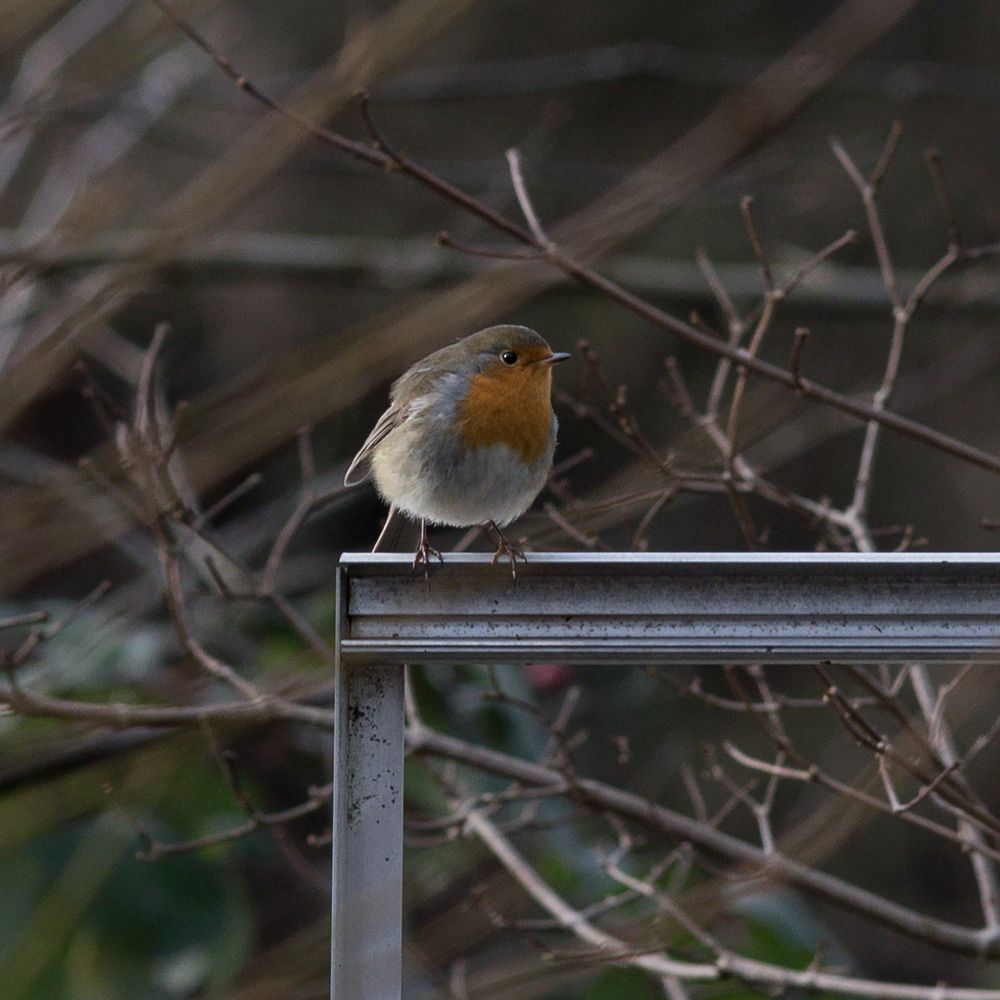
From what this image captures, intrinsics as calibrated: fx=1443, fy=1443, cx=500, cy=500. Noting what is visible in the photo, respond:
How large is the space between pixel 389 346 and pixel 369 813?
66 centimetres

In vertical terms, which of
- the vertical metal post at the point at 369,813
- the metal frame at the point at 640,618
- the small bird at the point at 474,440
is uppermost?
the small bird at the point at 474,440

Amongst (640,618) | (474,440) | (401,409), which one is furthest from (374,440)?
(640,618)

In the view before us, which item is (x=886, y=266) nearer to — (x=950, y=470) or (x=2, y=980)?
(x=2, y=980)

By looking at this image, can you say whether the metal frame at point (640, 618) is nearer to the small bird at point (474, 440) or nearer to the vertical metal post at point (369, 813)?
the vertical metal post at point (369, 813)

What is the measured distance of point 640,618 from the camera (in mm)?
1465

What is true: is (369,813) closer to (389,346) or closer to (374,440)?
(389,346)

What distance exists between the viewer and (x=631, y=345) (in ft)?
22.4

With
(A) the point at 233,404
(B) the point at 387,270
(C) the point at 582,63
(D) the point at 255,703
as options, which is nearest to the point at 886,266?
(D) the point at 255,703

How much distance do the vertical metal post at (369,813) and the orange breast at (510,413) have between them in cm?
142

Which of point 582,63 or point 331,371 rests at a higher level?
point 582,63

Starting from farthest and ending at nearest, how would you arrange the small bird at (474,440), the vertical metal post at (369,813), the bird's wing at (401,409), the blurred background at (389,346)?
1. the bird's wing at (401,409)
2. the small bird at (474,440)
3. the vertical metal post at (369,813)
4. the blurred background at (389,346)

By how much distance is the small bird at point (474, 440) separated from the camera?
2.83 meters

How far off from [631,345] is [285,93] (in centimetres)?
198

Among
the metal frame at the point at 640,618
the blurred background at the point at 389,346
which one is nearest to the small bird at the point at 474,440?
the blurred background at the point at 389,346
